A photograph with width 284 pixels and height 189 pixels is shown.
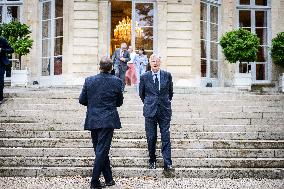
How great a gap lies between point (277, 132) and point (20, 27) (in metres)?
10.1

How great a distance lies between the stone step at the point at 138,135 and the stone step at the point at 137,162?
980 mm

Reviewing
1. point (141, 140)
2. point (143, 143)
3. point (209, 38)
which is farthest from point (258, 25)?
point (143, 143)

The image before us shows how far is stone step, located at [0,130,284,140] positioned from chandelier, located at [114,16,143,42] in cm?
909

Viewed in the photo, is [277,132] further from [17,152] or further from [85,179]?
[17,152]

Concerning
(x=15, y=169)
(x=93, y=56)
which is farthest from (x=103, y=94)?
(x=93, y=56)

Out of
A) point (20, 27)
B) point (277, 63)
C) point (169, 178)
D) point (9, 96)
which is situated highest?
point (20, 27)

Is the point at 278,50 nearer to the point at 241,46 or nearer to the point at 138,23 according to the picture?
the point at 241,46

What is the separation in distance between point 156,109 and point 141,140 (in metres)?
1.19

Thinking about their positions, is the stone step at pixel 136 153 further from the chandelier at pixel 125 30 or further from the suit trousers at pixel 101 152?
the chandelier at pixel 125 30

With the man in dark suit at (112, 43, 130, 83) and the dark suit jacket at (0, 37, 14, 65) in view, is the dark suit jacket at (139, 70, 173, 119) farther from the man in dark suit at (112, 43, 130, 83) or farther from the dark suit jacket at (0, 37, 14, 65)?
the man in dark suit at (112, 43, 130, 83)

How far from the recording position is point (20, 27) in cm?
1597

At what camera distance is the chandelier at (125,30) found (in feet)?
57.2

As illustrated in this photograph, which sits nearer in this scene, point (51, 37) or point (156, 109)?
point (156, 109)

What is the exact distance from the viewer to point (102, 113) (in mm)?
6512
